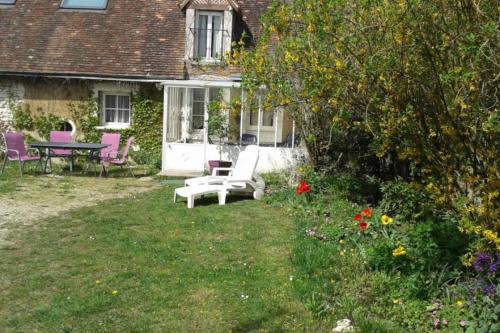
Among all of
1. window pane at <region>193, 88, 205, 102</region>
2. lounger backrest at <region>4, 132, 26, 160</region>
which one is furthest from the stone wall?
window pane at <region>193, 88, 205, 102</region>

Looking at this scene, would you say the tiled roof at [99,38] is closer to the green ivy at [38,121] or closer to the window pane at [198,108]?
the window pane at [198,108]

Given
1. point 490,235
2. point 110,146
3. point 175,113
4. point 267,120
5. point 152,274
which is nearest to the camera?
point 490,235

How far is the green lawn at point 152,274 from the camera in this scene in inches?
190

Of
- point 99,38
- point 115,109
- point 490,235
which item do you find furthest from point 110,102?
point 490,235

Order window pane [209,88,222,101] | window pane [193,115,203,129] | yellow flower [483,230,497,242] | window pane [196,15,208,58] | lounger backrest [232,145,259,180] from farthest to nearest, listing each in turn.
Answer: window pane [196,15,208,58] → window pane [193,115,203,129] → window pane [209,88,222,101] → lounger backrest [232,145,259,180] → yellow flower [483,230,497,242]

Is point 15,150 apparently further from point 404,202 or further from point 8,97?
point 404,202

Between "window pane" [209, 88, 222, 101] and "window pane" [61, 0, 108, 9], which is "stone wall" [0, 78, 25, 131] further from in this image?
"window pane" [209, 88, 222, 101]

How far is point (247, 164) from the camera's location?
10.8 meters

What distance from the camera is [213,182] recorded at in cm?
1060

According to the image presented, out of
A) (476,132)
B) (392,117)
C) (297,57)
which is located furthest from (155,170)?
(476,132)

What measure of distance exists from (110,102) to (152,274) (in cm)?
1178

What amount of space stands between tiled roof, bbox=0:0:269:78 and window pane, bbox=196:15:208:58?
0.62 meters

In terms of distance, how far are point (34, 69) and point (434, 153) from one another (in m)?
13.8

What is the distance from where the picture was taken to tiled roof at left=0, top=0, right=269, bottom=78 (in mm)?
16156
